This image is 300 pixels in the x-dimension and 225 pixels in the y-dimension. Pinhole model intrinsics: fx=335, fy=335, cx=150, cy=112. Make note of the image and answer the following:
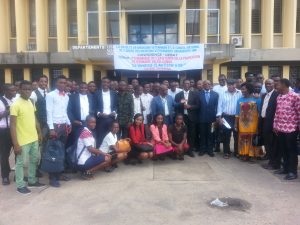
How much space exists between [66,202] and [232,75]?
571 inches

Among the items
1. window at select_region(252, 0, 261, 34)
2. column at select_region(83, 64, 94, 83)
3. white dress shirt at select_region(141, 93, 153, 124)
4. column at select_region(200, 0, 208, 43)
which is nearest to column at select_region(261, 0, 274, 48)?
window at select_region(252, 0, 261, 34)

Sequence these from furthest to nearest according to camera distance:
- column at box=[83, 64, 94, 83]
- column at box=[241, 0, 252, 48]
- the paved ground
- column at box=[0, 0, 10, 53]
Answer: column at box=[0, 0, 10, 53] → column at box=[241, 0, 252, 48] → column at box=[83, 64, 94, 83] → the paved ground

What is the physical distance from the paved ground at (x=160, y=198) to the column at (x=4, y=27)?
14952 mm

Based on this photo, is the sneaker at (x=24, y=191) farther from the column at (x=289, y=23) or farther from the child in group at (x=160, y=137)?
the column at (x=289, y=23)

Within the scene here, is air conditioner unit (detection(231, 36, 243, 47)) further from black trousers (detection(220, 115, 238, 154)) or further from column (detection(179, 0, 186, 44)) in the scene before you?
black trousers (detection(220, 115, 238, 154))

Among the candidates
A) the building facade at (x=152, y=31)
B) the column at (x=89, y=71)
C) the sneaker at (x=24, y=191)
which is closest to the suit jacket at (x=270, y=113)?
the sneaker at (x=24, y=191)

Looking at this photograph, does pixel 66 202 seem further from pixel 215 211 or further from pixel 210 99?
pixel 210 99

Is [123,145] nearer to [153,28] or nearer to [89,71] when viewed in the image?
[89,71]

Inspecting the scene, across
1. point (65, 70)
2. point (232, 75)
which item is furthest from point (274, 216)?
point (65, 70)

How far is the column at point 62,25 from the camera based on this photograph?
59.3 feet

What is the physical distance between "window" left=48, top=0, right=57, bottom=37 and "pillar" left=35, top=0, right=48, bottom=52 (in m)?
0.23

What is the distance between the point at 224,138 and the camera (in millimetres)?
8031

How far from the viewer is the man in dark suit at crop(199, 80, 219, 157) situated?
8031 mm

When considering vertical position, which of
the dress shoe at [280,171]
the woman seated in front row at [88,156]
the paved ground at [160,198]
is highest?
the woman seated in front row at [88,156]
